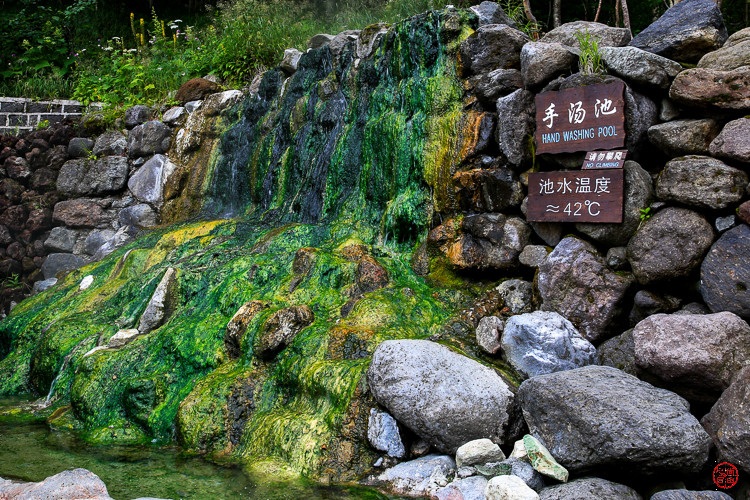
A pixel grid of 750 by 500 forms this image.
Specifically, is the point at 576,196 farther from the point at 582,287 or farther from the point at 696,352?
the point at 696,352

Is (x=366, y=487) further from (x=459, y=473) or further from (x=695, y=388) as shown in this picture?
(x=695, y=388)

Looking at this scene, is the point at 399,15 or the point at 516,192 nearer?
the point at 516,192

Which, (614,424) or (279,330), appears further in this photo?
(279,330)

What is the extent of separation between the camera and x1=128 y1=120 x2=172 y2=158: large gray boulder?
37.3ft

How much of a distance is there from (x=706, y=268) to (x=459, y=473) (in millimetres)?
2502

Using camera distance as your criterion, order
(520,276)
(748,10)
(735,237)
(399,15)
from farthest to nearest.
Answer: (399,15) → (748,10) → (520,276) → (735,237)

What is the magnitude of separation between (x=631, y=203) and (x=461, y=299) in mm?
1939

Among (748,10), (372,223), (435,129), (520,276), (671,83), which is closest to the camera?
(671,83)

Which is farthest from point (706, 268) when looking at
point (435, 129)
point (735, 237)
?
point (435, 129)

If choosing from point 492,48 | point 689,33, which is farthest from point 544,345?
point 492,48

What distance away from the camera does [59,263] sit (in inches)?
436

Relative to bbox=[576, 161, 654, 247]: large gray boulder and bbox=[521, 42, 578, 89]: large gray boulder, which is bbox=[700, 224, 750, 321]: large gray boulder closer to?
bbox=[576, 161, 654, 247]: large gray boulder

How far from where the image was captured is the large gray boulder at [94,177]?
11.3 m

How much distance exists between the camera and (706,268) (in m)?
4.39
